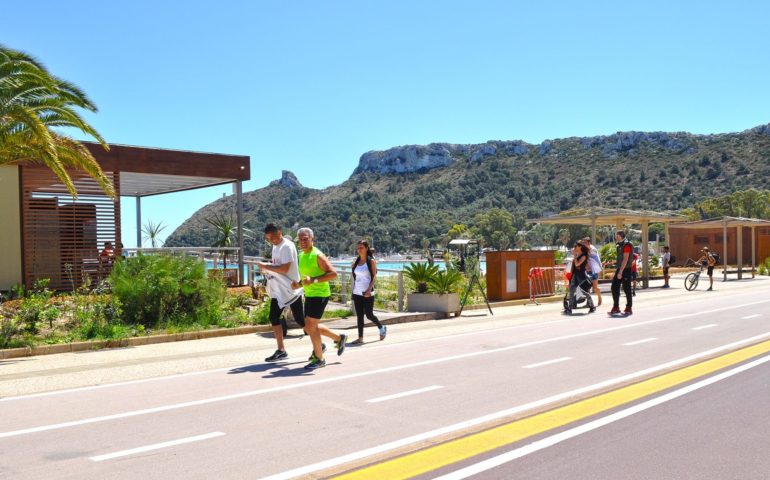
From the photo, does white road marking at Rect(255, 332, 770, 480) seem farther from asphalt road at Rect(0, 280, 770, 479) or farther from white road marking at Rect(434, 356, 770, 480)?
white road marking at Rect(434, 356, 770, 480)

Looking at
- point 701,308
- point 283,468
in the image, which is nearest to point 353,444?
Answer: point 283,468

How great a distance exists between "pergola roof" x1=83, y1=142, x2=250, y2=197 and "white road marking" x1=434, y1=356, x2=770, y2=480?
51.3 feet

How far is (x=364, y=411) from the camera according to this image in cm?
709

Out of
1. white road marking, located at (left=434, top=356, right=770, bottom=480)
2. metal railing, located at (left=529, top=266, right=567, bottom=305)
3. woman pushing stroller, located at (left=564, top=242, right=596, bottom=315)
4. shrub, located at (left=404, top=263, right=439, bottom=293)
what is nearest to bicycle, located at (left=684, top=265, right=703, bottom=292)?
metal railing, located at (left=529, top=266, right=567, bottom=305)

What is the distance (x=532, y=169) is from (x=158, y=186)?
90.7 meters

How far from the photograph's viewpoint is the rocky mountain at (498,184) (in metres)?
90.2

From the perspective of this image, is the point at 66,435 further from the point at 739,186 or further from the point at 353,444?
the point at 739,186

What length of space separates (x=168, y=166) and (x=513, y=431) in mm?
16273

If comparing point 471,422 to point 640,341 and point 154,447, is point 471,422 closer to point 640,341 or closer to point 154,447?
point 154,447

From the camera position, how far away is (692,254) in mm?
48844

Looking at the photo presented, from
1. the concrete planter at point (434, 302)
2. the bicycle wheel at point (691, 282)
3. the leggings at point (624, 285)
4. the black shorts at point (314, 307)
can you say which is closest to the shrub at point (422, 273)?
the concrete planter at point (434, 302)

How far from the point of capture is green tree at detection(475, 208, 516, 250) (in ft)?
289

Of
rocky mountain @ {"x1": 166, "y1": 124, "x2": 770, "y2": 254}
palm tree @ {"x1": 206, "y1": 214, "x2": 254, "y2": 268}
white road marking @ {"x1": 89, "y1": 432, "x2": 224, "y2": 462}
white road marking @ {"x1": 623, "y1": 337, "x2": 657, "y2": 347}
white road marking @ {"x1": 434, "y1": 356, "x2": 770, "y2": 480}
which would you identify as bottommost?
white road marking @ {"x1": 623, "y1": 337, "x2": 657, "y2": 347}

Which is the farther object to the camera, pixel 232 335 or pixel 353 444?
pixel 232 335
